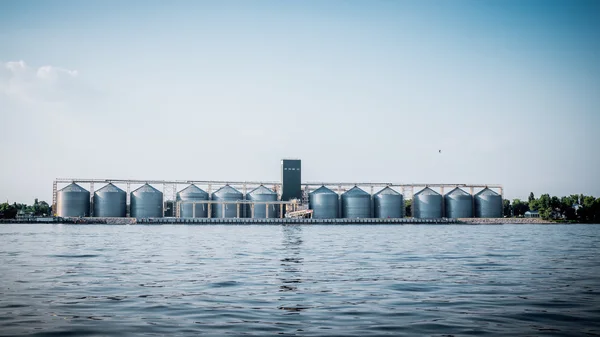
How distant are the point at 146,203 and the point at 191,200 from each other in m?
12.7

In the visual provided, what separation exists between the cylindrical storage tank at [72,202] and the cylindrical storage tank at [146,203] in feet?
41.9

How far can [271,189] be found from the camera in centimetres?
17075

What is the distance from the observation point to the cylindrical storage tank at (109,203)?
153750mm

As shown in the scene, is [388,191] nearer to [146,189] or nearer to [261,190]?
[261,190]

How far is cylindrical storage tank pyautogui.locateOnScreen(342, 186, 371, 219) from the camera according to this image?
159625 mm

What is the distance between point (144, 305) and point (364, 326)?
25.3ft

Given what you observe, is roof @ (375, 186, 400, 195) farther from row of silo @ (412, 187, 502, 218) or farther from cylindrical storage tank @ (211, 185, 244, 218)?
cylindrical storage tank @ (211, 185, 244, 218)

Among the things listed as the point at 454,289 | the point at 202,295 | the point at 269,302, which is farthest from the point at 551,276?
the point at 202,295

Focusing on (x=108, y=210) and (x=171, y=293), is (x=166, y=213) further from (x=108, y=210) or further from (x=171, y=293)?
(x=171, y=293)

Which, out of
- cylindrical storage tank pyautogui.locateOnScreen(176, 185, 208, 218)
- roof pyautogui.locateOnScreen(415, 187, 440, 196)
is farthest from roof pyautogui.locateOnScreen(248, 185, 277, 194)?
roof pyautogui.locateOnScreen(415, 187, 440, 196)

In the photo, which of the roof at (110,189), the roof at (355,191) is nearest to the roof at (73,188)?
→ the roof at (110,189)

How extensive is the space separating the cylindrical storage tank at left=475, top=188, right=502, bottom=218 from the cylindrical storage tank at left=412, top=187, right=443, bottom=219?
39.0 feet

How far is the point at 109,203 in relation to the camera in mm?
154125

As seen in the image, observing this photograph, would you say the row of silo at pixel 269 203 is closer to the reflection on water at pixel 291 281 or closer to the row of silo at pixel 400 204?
the row of silo at pixel 400 204
